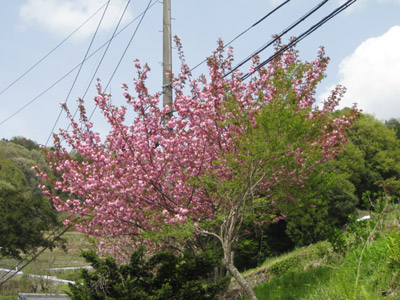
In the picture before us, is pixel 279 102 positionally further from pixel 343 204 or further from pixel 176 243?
pixel 343 204

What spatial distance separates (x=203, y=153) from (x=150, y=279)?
3.07m

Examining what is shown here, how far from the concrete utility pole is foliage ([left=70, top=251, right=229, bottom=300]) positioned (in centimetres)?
467

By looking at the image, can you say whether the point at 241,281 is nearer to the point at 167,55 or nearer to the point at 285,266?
the point at 285,266

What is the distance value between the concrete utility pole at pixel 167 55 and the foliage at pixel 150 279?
4673 millimetres

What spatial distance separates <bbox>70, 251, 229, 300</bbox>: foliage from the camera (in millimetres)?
7438

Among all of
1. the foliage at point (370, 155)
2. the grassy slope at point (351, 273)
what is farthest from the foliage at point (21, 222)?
the foliage at point (370, 155)

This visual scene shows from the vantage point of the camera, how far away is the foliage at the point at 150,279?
7.44 m

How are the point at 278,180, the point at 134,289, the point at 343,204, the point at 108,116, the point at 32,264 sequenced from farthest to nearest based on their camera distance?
1. the point at 32,264
2. the point at 343,204
3. the point at 108,116
4. the point at 278,180
5. the point at 134,289

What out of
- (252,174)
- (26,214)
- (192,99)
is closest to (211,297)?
(252,174)

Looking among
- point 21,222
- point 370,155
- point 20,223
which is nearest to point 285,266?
point 20,223

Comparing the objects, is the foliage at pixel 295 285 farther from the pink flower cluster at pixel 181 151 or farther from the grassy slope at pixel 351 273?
the pink flower cluster at pixel 181 151

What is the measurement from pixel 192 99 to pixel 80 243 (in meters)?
60.4

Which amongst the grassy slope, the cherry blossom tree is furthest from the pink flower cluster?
the grassy slope

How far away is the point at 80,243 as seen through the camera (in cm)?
6575
